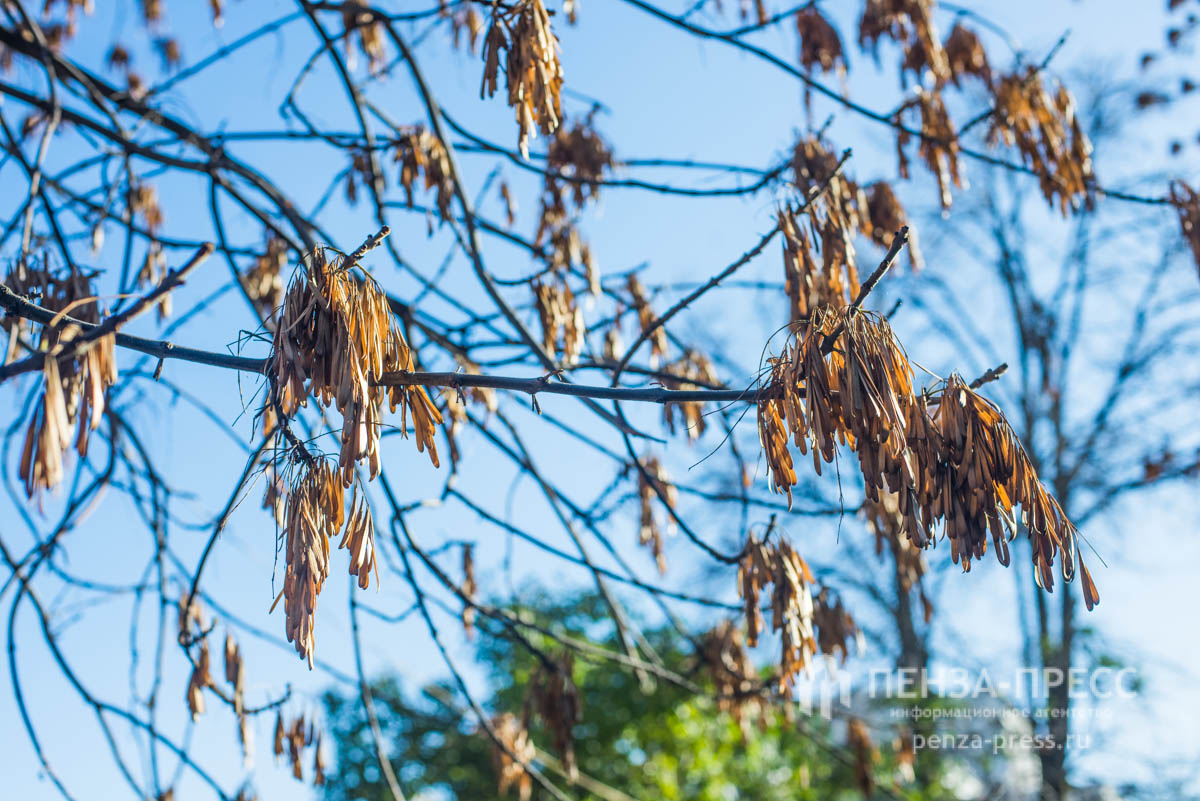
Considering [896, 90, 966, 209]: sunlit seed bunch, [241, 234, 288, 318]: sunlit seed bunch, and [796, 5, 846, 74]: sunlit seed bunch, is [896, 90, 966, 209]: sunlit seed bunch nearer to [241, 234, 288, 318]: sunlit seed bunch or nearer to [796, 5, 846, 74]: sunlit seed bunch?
[796, 5, 846, 74]: sunlit seed bunch

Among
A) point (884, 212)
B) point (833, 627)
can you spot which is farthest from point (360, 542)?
point (884, 212)

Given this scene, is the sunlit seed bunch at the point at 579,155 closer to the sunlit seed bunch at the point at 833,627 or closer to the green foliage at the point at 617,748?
the sunlit seed bunch at the point at 833,627

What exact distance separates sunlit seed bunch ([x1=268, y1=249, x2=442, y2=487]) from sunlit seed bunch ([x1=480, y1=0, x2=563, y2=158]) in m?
0.55

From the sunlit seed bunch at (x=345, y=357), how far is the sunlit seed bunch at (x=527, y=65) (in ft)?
1.81

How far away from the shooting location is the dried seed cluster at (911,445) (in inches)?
46.4

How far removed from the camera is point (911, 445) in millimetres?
1216

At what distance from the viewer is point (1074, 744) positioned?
7.62 meters

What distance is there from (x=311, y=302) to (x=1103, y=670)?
8146 millimetres

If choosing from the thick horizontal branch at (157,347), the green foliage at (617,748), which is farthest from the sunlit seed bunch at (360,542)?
the green foliage at (617,748)

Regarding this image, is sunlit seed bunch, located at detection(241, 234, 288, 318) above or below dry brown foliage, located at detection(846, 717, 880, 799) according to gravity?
above

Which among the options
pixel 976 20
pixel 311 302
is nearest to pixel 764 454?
pixel 311 302

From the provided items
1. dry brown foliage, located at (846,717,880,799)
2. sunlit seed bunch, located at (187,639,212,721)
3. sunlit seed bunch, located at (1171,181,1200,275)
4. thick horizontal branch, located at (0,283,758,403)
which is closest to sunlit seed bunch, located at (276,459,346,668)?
thick horizontal branch, located at (0,283,758,403)

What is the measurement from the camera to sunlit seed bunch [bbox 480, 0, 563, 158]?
176 centimetres

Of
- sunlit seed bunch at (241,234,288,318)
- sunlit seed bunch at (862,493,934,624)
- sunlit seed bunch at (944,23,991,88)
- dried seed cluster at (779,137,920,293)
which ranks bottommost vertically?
sunlit seed bunch at (862,493,934,624)
